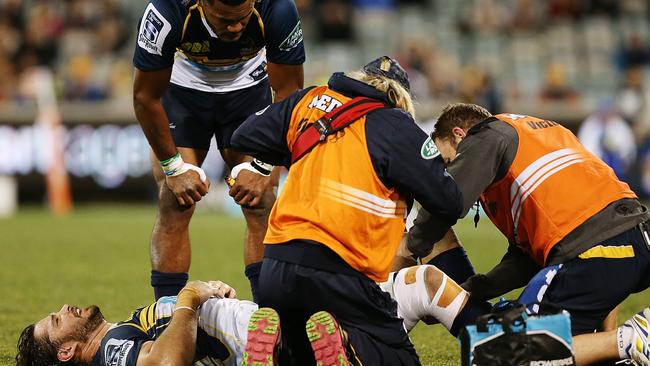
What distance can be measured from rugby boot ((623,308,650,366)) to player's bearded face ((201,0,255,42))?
93.0 inches

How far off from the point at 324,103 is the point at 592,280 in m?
1.39

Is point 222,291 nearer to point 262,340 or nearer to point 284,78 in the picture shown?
point 262,340

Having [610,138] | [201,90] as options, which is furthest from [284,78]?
[610,138]

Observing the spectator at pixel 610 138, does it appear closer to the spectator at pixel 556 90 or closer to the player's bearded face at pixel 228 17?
the spectator at pixel 556 90

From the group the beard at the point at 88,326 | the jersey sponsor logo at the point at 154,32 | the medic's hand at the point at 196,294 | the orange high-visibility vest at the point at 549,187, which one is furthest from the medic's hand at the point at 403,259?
the jersey sponsor logo at the point at 154,32

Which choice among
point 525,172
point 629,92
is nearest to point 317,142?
point 525,172

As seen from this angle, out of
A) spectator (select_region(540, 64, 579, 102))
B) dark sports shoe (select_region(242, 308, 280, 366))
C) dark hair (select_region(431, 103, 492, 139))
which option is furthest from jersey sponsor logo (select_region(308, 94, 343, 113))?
spectator (select_region(540, 64, 579, 102))

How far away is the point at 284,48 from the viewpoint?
18.7 feet

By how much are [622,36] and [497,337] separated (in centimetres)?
1573

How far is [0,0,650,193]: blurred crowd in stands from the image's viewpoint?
17.2 m

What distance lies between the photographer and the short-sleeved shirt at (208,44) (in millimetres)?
5430

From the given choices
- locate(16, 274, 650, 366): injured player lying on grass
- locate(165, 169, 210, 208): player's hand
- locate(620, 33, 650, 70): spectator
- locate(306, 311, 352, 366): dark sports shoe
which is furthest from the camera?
locate(620, 33, 650, 70): spectator

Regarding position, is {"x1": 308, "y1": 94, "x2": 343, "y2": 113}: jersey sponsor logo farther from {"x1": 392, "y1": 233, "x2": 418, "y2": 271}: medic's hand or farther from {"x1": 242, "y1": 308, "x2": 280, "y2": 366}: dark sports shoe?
{"x1": 392, "y1": 233, "x2": 418, "y2": 271}: medic's hand

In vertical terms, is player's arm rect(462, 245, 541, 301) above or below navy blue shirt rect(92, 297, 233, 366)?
above
